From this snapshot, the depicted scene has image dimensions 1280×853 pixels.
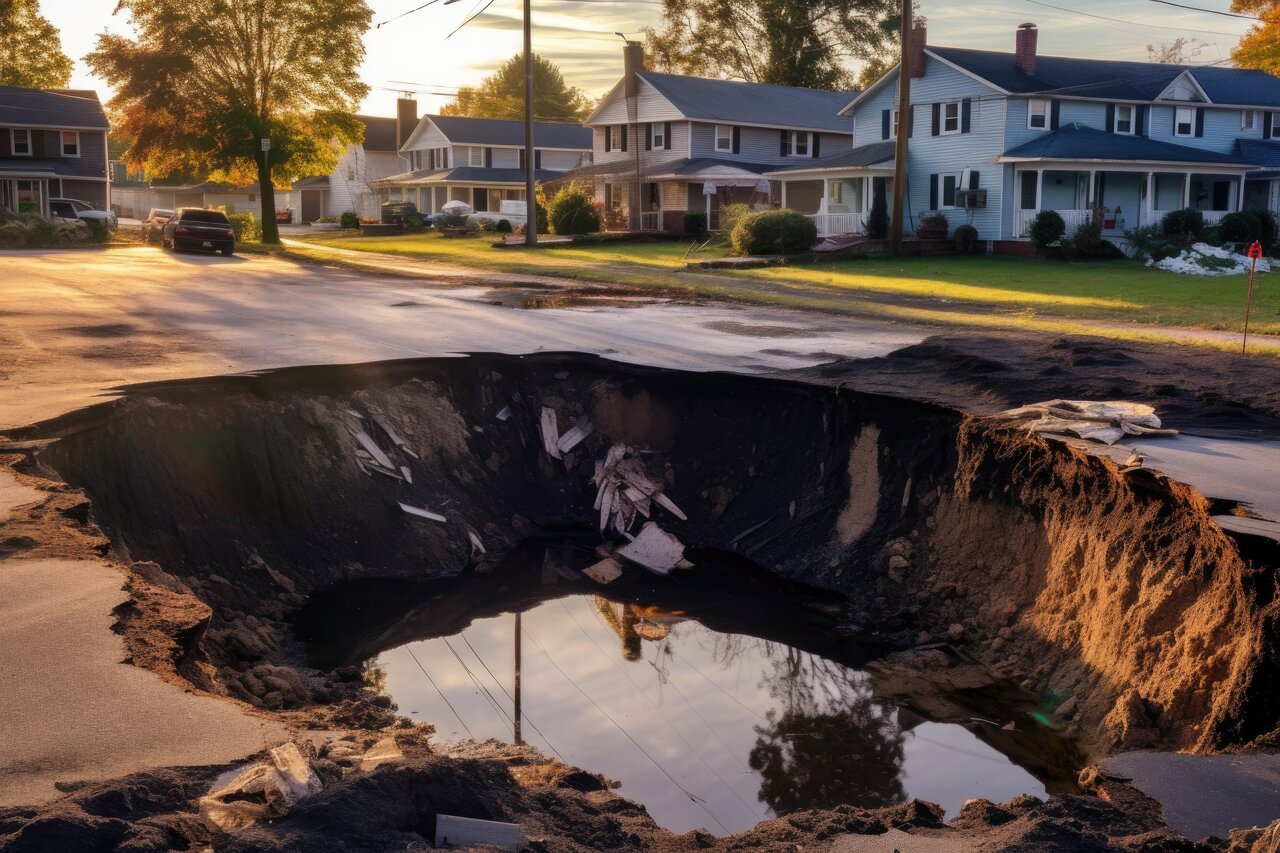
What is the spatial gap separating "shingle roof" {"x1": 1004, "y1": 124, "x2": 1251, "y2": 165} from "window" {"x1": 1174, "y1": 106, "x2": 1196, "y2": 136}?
4.71 ft

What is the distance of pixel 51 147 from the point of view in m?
57.8

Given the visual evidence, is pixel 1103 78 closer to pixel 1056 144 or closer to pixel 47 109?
pixel 1056 144

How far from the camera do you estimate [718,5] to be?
74.9 meters

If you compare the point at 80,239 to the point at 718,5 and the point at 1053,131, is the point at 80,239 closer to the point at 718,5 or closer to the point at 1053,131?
the point at 1053,131

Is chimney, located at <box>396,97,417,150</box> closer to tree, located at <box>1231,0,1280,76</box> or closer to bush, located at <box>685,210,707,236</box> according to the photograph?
bush, located at <box>685,210,707,236</box>

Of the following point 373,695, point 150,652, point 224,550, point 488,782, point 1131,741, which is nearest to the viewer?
point 488,782

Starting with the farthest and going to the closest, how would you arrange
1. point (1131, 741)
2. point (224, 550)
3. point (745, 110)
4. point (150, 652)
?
point (745, 110) < point (224, 550) < point (1131, 741) < point (150, 652)

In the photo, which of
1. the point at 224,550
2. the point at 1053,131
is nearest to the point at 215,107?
the point at 1053,131

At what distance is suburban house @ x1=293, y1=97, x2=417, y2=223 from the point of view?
8019cm

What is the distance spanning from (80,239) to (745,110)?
29976 mm

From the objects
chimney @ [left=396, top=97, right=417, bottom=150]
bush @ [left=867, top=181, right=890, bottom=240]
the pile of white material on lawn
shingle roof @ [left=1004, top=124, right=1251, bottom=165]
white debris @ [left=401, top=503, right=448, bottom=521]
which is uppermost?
chimney @ [left=396, top=97, right=417, bottom=150]

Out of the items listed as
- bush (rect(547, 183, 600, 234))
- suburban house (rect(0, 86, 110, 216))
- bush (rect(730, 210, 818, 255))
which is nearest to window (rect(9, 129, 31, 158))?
suburban house (rect(0, 86, 110, 216))

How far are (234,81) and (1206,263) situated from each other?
36.7 m

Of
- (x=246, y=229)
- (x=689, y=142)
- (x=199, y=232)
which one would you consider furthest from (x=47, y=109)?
(x=689, y=142)
